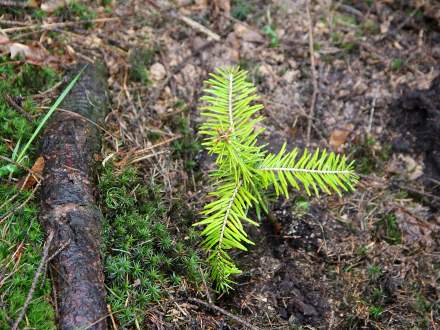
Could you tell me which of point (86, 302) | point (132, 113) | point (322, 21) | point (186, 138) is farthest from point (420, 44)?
point (86, 302)

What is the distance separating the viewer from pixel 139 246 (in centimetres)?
304

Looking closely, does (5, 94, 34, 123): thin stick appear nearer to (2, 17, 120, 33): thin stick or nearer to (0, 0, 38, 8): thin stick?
(2, 17, 120, 33): thin stick

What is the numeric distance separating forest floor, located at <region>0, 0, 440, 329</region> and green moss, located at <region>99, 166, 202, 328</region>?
1cm

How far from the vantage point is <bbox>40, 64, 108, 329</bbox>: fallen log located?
2625 millimetres

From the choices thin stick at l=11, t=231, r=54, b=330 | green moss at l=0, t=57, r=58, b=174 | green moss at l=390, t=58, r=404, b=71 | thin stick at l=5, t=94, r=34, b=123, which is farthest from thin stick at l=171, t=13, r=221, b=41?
thin stick at l=11, t=231, r=54, b=330

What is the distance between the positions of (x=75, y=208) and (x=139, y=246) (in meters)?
0.51

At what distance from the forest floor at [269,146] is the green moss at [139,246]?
1cm

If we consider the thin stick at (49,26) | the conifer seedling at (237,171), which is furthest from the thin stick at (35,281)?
the thin stick at (49,26)

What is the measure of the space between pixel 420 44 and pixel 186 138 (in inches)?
110

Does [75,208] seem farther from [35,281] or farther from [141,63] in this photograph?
[141,63]

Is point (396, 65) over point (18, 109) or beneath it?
over

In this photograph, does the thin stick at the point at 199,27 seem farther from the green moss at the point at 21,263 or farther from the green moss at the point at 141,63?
the green moss at the point at 21,263

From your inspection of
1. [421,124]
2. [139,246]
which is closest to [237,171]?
[139,246]

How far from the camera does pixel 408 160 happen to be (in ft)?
13.8
